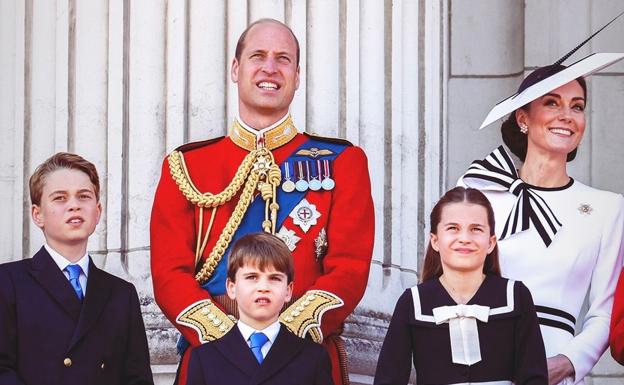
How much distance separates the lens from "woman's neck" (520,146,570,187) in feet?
26.4

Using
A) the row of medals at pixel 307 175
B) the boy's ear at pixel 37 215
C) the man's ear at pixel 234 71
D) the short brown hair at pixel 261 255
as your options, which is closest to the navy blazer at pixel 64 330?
the boy's ear at pixel 37 215

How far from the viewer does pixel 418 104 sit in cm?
Answer: 919

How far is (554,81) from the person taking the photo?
8000mm

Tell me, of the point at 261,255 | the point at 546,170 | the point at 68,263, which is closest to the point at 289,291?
the point at 261,255

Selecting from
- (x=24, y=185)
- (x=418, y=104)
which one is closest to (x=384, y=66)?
(x=418, y=104)

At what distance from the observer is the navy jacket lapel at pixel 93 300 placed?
7.29 meters

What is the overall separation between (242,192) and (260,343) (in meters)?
0.89

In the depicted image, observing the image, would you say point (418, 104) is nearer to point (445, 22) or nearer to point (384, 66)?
point (384, 66)

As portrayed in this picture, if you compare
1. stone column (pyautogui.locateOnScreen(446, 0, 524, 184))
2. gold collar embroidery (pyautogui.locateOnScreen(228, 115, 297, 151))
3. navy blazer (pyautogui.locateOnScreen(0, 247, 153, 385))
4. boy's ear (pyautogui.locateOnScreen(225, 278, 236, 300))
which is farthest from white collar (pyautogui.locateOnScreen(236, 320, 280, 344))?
stone column (pyautogui.locateOnScreen(446, 0, 524, 184))

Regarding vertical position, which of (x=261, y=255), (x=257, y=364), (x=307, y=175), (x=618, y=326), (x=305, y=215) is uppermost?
(x=307, y=175)

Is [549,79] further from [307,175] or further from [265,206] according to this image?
[265,206]

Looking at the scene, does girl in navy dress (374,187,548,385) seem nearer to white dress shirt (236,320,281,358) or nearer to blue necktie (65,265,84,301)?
white dress shirt (236,320,281,358)

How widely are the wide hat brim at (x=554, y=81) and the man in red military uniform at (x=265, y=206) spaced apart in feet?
1.91

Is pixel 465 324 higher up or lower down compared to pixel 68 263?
lower down
